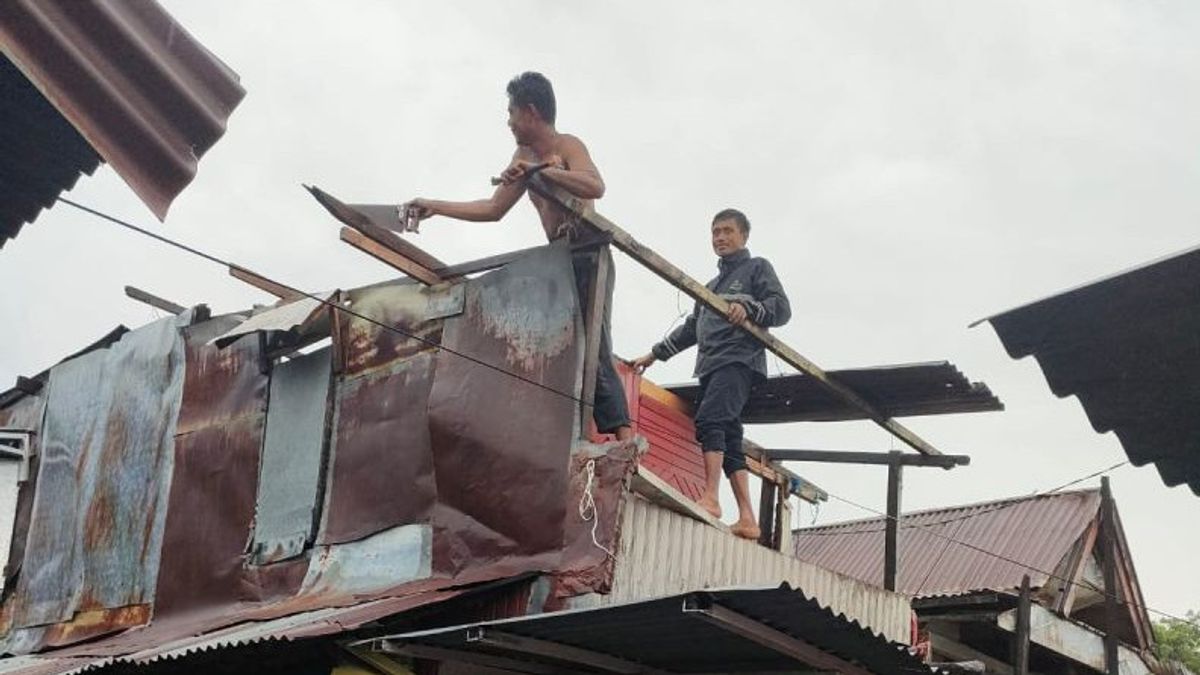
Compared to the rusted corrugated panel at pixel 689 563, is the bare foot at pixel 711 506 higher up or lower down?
higher up

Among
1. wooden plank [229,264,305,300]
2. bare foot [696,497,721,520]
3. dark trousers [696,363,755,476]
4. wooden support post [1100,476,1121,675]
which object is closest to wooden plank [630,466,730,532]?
bare foot [696,497,721,520]

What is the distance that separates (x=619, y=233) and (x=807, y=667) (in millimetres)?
2806

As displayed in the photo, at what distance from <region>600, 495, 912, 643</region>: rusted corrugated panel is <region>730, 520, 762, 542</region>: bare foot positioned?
55mm

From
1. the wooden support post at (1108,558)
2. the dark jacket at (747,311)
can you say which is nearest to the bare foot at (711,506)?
the dark jacket at (747,311)

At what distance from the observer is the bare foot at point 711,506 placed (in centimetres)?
826

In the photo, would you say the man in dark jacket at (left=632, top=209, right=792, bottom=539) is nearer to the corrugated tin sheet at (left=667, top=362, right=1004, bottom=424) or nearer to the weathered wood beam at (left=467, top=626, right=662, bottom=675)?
the corrugated tin sheet at (left=667, top=362, right=1004, bottom=424)

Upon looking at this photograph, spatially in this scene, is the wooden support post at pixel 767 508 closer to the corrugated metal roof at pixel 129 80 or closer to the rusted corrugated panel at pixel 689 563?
the rusted corrugated panel at pixel 689 563

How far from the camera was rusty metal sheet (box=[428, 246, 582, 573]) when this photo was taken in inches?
304

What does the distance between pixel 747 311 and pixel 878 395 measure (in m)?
1.63

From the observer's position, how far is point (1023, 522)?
A: 14891 millimetres

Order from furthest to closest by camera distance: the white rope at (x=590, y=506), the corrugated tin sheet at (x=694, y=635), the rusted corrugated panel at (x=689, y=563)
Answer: the rusted corrugated panel at (x=689, y=563), the white rope at (x=590, y=506), the corrugated tin sheet at (x=694, y=635)

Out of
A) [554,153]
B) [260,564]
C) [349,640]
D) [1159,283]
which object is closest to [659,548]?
[349,640]

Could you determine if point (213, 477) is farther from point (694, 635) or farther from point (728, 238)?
point (694, 635)

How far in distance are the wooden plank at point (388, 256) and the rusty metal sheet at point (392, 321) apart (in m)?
0.16
